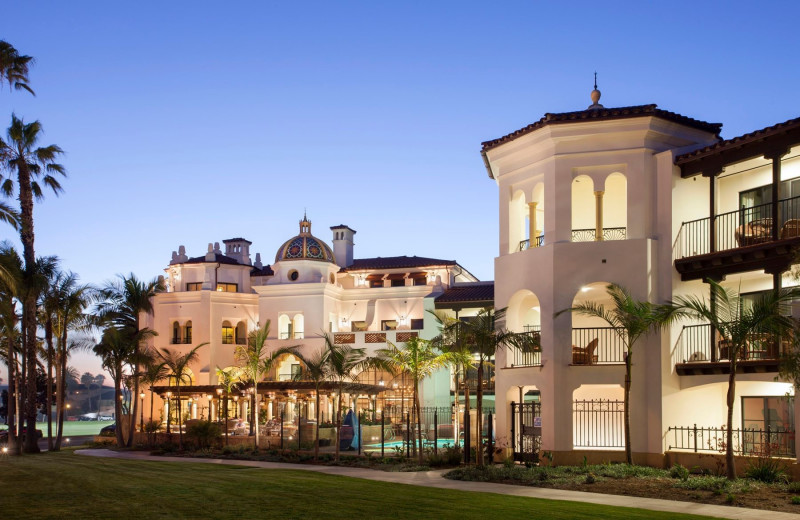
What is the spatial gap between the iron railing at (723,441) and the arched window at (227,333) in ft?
124

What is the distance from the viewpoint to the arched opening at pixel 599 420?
27766 mm

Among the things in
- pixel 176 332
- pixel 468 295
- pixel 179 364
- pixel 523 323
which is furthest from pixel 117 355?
pixel 523 323

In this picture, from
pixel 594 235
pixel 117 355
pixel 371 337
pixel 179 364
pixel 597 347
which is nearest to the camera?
pixel 597 347

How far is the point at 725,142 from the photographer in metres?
25.0

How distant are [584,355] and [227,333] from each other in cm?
3560

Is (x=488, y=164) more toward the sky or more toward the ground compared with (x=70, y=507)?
more toward the sky

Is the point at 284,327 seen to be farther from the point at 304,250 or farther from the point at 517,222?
the point at 517,222

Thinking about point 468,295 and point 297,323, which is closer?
point 468,295

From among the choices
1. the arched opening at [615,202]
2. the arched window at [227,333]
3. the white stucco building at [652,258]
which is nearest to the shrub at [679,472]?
the white stucco building at [652,258]

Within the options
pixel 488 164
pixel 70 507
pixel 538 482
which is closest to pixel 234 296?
pixel 488 164

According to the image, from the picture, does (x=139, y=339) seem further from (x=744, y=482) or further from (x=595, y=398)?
(x=744, y=482)

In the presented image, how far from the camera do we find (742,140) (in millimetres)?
24484

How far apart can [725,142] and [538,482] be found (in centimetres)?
1096

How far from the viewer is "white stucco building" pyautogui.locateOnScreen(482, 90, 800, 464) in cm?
2555
